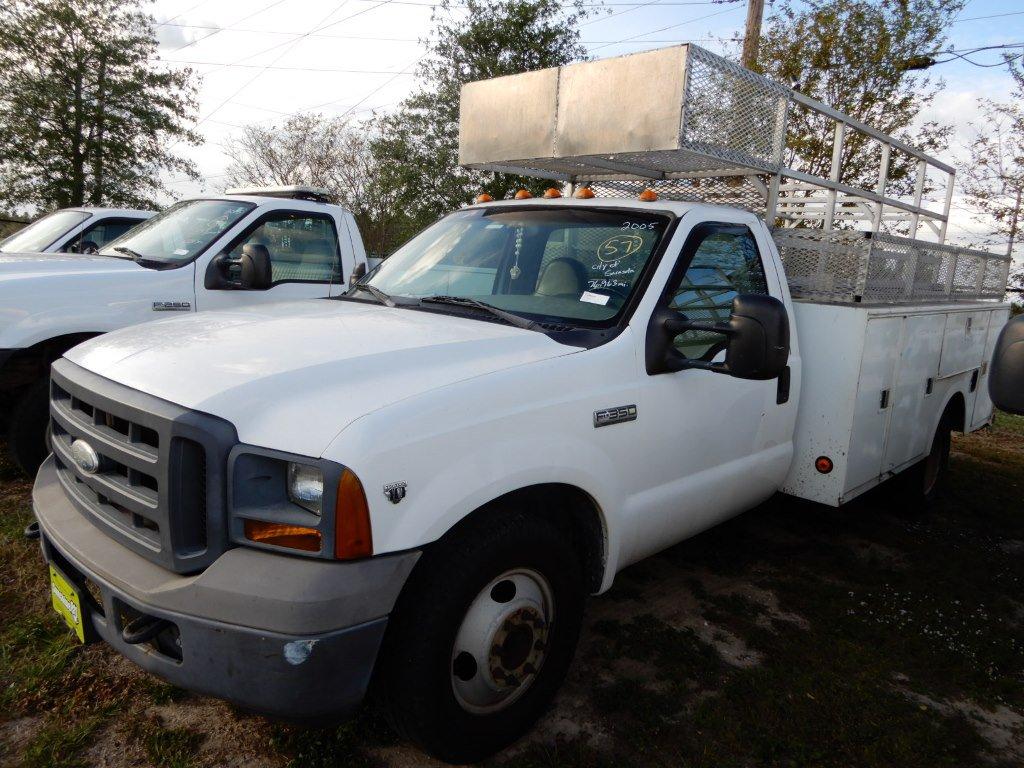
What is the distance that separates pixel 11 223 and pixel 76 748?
67.8ft

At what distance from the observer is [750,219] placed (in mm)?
3732

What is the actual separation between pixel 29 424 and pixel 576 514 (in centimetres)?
356

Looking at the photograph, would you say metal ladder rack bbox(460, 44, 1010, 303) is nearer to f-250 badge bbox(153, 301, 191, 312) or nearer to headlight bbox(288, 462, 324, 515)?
f-250 badge bbox(153, 301, 191, 312)

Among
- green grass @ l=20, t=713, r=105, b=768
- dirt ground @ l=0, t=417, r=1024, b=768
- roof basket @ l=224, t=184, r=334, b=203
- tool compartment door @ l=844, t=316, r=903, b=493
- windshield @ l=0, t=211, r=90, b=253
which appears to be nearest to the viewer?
green grass @ l=20, t=713, r=105, b=768

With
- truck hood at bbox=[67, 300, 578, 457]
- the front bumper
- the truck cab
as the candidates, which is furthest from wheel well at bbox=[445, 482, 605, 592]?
the truck cab

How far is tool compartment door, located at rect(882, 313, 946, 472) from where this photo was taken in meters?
4.44

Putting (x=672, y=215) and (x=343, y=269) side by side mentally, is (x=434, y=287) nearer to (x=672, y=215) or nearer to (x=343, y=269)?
(x=672, y=215)

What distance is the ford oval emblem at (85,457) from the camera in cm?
238

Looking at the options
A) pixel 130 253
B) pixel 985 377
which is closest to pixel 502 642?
pixel 130 253

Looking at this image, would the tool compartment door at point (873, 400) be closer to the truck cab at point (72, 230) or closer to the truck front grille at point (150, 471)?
the truck front grille at point (150, 471)

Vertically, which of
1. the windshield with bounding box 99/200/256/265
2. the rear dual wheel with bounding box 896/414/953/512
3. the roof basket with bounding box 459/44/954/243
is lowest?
the rear dual wheel with bounding box 896/414/953/512

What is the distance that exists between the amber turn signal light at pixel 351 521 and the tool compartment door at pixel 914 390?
3.62 meters

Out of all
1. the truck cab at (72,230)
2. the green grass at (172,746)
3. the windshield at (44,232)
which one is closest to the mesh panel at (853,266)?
the green grass at (172,746)

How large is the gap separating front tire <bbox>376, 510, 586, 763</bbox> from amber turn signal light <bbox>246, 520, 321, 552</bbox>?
0.33m
